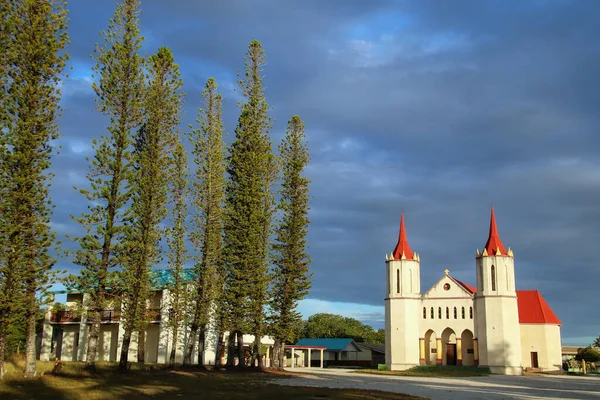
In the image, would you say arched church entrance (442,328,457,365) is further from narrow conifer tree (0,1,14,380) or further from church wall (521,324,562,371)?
narrow conifer tree (0,1,14,380)

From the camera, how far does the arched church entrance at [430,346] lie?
51.7 m

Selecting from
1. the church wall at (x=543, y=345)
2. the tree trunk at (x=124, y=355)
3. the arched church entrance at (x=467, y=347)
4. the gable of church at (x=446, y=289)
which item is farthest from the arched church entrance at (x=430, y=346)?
the tree trunk at (x=124, y=355)

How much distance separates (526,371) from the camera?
50344mm

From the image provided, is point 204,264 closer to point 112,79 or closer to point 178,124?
point 178,124

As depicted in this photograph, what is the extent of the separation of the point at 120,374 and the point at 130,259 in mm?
5412

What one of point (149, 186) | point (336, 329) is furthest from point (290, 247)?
point (336, 329)

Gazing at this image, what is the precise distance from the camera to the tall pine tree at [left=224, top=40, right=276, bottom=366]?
35156 millimetres

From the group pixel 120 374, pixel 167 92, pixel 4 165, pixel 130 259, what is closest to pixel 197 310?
pixel 130 259

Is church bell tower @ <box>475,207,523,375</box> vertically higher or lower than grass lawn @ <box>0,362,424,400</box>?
higher

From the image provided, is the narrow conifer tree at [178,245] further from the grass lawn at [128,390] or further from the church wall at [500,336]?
the church wall at [500,336]

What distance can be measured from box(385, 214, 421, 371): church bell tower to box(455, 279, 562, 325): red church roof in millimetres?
6379

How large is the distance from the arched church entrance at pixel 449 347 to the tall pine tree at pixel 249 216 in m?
21.3

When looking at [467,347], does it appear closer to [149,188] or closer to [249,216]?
[249,216]

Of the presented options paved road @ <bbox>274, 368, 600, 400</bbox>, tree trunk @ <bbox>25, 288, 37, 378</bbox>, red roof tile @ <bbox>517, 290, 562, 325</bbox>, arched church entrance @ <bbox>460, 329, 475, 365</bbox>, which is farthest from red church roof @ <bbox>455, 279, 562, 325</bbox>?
tree trunk @ <bbox>25, 288, 37, 378</bbox>
